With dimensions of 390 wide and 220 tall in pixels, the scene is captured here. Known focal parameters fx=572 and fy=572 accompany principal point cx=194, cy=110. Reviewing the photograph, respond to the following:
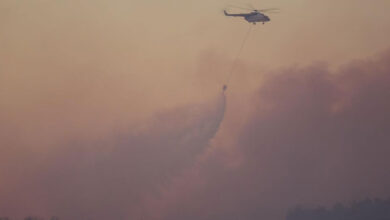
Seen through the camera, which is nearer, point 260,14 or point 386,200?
point 260,14

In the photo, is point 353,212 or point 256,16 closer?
point 256,16

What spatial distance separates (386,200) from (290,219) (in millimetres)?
16770

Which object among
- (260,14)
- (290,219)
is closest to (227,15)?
(260,14)

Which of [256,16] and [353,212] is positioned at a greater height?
[256,16]

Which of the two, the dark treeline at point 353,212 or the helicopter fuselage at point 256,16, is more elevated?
the helicopter fuselage at point 256,16

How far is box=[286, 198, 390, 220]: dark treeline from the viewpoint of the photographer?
318ft

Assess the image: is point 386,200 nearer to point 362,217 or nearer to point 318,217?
point 362,217

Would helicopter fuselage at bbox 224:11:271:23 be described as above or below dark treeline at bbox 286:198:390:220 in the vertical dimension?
Result: above

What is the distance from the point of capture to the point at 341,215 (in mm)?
97688

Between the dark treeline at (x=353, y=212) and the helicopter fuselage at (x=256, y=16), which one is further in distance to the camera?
the dark treeline at (x=353, y=212)

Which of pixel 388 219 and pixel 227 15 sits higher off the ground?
pixel 227 15

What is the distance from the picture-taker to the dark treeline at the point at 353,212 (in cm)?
9700

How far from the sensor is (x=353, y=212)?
9775 cm

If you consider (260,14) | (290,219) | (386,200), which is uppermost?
(260,14)
